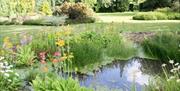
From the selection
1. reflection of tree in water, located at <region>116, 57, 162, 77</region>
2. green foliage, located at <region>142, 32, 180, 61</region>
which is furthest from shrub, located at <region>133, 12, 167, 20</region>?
reflection of tree in water, located at <region>116, 57, 162, 77</region>

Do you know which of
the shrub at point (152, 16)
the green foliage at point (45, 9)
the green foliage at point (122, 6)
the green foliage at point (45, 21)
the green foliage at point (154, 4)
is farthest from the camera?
the green foliage at point (122, 6)

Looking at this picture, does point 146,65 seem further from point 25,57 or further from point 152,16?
point 152,16

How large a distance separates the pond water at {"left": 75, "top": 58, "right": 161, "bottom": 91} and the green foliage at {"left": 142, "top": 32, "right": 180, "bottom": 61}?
0.65 feet

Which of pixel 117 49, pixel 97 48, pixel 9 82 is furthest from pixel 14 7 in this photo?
pixel 9 82

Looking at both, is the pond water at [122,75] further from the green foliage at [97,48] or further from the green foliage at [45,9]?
the green foliage at [45,9]

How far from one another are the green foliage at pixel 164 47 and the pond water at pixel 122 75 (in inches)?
7.8

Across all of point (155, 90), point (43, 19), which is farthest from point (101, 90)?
point (43, 19)

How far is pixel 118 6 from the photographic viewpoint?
34812mm

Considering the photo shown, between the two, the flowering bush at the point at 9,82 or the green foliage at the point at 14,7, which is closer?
the flowering bush at the point at 9,82

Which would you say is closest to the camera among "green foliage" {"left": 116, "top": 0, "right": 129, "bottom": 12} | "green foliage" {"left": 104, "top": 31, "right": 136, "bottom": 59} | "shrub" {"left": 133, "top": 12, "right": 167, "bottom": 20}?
"green foliage" {"left": 104, "top": 31, "right": 136, "bottom": 59}

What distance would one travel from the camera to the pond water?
19.4 feet

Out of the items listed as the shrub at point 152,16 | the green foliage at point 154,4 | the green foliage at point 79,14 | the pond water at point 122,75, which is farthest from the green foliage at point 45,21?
the green foliage at point 154,4

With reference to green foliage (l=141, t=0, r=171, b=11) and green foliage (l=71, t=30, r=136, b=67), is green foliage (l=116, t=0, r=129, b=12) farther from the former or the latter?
green foliage (l=71, t=30, r=136, b=67)

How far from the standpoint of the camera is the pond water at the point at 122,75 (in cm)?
591
